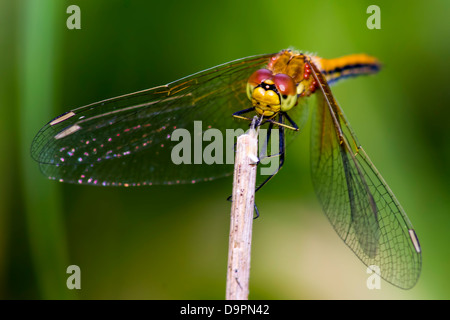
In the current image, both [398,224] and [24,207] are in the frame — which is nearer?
[398,224]

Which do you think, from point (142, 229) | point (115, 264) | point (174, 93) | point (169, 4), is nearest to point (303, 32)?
point (169, 4)

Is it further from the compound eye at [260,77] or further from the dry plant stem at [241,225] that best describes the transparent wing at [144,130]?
the dry plant stem at [241,225]

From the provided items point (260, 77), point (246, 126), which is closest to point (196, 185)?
point (246, 126)

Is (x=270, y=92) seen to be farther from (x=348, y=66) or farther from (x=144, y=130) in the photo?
(x=348, y=66)

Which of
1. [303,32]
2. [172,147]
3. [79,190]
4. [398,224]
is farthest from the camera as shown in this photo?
[303,32]

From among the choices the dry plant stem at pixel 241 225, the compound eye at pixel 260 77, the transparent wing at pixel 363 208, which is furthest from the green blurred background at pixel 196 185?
the dry plant stem at pixel 241 225

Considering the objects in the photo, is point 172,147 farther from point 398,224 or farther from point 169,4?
point 398,224
